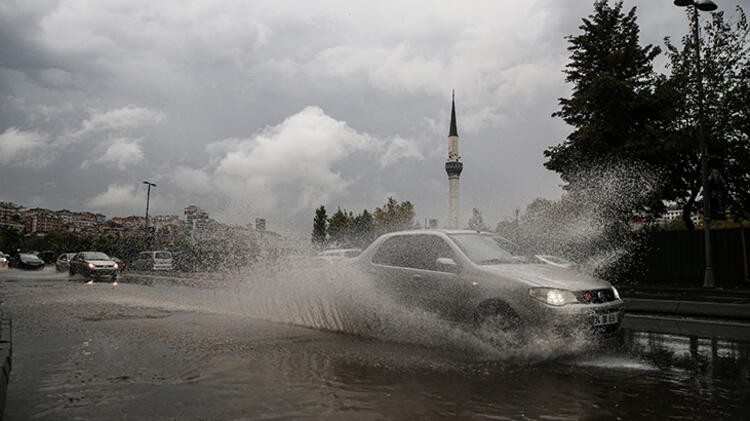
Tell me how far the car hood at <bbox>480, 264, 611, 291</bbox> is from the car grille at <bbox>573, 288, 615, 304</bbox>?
0.05 metres

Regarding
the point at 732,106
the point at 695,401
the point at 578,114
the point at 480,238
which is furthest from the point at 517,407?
the point at 578,114

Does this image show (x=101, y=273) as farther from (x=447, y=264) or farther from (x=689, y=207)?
(x=689, y=207)

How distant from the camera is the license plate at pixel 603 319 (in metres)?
5.64

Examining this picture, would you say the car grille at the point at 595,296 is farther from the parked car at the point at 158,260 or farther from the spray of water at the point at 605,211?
the parked car at the point at 158,260

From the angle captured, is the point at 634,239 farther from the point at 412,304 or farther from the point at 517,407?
the point at 517,407

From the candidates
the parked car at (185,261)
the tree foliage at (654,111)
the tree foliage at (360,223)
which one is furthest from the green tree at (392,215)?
the tree foliage at (654,111)

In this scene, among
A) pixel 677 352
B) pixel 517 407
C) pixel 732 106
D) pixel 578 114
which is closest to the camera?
pixel 517 407

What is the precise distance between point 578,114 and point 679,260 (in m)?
8.59

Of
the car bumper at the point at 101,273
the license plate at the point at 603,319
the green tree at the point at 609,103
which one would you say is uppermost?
the green tree at the point at 609,103

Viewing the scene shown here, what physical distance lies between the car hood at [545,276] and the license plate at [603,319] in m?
0.33

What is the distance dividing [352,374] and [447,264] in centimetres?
202

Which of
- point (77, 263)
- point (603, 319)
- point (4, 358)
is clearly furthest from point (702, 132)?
point (77, 263)

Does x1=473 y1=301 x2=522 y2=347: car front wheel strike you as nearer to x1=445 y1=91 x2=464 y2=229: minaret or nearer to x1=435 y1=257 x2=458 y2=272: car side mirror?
x1=435 y1=257 x2=458 y2=272: car side mirror

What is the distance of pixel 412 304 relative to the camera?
6.88 meters
